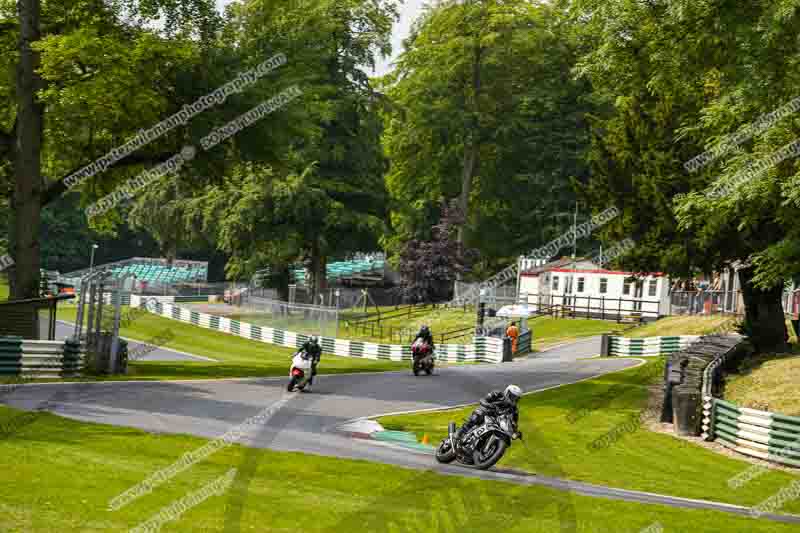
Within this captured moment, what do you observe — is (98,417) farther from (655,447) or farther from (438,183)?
(438,183)

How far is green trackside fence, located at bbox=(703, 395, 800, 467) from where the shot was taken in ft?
68.7

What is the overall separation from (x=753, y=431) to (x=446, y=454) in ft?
26.9

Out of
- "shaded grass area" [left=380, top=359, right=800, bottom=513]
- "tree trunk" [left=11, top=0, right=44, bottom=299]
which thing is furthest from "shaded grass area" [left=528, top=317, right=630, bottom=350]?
"tree trunk" [left=11, top=0, right=44, bottom=299]

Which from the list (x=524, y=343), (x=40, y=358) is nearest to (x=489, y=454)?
(x=40, y=358)

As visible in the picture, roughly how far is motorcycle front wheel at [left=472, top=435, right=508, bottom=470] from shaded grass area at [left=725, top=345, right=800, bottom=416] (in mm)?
10667

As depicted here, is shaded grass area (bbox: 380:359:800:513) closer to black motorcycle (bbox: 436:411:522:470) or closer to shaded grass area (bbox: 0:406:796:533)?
black motorcycle (bbox: 436:411:522:470)

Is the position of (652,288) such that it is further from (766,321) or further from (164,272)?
(164,272)

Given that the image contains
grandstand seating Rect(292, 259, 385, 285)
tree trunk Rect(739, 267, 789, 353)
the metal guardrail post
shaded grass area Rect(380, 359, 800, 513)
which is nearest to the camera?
shaded grass area Rect(380, 359, 800, 513)

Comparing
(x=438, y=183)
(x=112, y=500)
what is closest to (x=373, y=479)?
(x=112, y=500)

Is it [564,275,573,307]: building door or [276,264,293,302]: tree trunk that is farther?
[276,264,293,302]: tree trunk

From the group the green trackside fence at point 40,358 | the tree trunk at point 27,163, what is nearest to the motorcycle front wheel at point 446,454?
the green trackside fence at point 40,358

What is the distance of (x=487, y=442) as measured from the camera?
16750mm

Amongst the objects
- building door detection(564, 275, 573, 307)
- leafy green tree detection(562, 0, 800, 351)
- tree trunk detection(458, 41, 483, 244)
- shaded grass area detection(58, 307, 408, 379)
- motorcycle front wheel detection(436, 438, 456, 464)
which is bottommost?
shaded grass area detection(58, 307, 408, 379)

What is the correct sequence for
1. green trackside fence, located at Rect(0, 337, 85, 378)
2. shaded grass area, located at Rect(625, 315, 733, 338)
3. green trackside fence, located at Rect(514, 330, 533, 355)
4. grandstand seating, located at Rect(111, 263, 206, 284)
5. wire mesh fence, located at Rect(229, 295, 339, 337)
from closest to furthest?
1. green trackside fence, located at Rect(0, 337, 85, 378)
2. shaded grass area, located at Rect(625, 315, 733, 338)
3. green trackside fence, located at Rect(514, 330, 533, 355)
4. wire mesh fence, located at Rect(229, 295, 339, 337)
5. grandstand seating, located at Rect(111, 263, 206, 284)
